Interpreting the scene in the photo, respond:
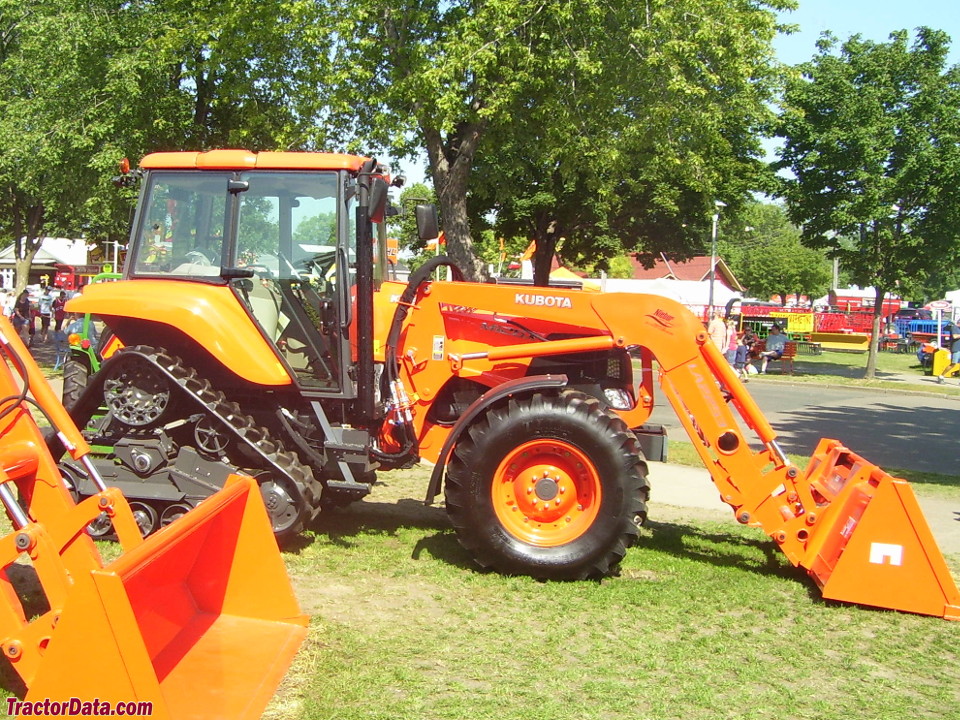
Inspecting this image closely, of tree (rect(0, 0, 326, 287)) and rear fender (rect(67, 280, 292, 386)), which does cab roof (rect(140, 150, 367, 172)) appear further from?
tree (rect(0, 0, 326, 287))

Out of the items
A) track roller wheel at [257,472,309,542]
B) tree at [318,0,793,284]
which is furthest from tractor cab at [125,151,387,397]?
tree at [318,0,793,284]

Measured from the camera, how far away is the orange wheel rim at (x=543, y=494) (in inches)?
Result: 234

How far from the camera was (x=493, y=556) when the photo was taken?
592cm

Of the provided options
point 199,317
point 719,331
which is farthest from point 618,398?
point 719,331

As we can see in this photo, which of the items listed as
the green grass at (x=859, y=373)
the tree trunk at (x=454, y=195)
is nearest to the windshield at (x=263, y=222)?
the tree trunk at (x=454, y=195)

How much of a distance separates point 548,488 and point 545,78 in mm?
10524

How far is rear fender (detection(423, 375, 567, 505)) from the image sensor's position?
19.4 feet

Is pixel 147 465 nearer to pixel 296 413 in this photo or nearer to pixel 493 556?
pixel 296 413

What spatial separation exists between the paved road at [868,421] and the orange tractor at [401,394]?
20.6ft

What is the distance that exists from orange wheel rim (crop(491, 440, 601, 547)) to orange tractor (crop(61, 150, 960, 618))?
0.05 feet

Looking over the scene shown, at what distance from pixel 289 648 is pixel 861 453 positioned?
1015cm

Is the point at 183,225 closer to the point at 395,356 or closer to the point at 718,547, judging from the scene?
the point at 395,356

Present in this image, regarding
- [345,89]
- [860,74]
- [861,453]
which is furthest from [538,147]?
[860,74]

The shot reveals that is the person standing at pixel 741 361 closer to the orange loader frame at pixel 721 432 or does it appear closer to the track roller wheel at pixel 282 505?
the orange loader frame at pixel 721 432
